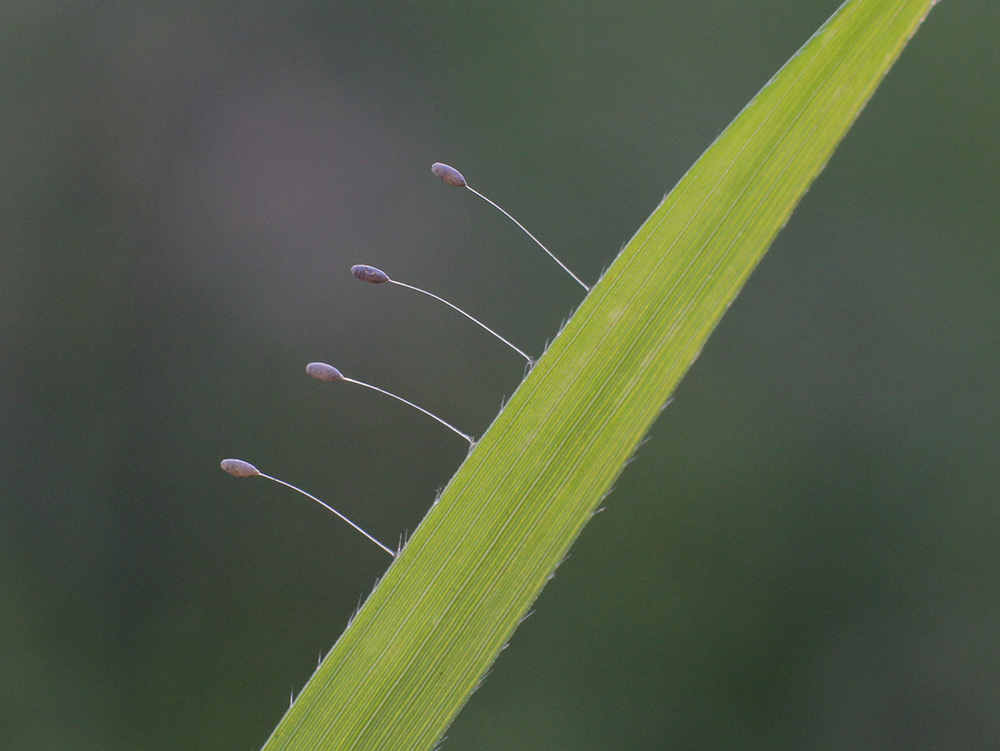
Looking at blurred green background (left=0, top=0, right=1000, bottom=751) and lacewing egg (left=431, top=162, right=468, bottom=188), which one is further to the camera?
blurred green background (left=0, top=0, right=1000, bottom=751)

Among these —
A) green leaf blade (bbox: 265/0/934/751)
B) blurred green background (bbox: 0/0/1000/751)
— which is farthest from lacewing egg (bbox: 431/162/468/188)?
blurred green background (bbox: 0/0/1000/751)

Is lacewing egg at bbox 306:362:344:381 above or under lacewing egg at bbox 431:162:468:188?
under

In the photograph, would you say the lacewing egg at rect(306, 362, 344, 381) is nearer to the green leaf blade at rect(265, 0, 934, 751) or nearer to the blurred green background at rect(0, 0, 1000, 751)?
the green leaf blade at rect(265, 0, 934, 751)

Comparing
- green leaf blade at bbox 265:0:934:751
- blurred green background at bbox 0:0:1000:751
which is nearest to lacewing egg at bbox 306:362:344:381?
green leaf blade at bbox 265:0:934:751

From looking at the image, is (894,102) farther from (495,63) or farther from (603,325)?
(603,325)

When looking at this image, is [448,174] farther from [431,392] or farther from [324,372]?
[431,392]

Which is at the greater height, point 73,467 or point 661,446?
point 661,446

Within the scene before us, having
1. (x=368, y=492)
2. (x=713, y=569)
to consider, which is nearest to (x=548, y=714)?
(x=713, y=569)

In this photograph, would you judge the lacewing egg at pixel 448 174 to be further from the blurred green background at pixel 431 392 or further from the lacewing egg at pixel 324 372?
the blurred green background at pixel 431 392
